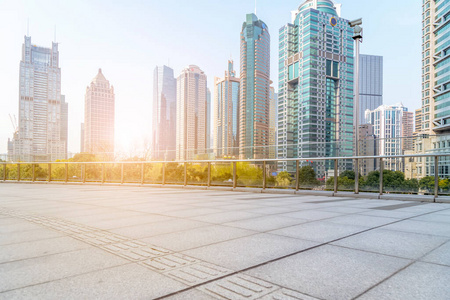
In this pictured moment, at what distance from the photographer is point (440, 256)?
9.59 feet

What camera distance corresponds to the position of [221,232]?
4.10 metres

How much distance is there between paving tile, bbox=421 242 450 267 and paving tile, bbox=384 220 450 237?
2.83ft

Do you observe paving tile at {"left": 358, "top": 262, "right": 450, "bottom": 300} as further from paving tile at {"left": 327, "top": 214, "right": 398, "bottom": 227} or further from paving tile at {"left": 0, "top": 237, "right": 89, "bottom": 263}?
paving tile at {"left": 0, "top": 237, "right": 89, "bottom": 263}

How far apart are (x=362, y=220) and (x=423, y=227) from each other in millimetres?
850

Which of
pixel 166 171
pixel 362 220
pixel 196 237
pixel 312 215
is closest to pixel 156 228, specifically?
pixel 196 237

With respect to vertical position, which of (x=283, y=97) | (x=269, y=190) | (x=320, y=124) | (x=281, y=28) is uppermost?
(x=281, y=28)

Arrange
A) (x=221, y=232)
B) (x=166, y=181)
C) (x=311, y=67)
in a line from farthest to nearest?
1. (x=311, y=67)
2. (x=166, y=181)
3. (x=221, y=232)

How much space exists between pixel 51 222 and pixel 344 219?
469cm

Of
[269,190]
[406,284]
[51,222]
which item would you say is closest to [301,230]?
[406,284]

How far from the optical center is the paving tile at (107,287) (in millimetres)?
2127

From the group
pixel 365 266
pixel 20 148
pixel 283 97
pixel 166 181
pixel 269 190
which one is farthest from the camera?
pixel 20 148

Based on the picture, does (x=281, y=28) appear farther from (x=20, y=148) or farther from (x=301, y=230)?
(x=301, y=230)

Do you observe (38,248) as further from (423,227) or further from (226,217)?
(423,227)

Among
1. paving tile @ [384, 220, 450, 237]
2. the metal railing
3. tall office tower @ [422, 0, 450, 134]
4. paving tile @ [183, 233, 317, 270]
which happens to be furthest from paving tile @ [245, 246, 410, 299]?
tall office tower @ [422, 0, 450, 134]
